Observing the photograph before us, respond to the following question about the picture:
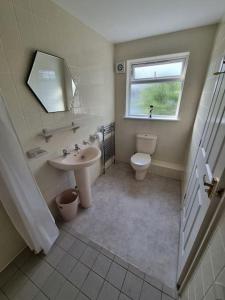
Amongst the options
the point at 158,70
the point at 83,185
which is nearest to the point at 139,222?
the point at 83,185

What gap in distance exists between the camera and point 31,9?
3.62 feet

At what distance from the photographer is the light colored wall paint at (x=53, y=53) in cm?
102

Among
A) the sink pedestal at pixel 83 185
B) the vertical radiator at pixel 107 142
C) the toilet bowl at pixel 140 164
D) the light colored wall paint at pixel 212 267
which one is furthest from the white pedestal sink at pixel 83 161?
the light colored wall paint at pixel 212 267

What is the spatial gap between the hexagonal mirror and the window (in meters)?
1.29

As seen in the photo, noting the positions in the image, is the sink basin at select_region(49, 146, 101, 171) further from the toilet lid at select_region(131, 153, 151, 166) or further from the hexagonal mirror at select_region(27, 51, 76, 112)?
the toilet lid at select_region(131, 153, 151, 166)

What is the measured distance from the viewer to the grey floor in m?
1.29

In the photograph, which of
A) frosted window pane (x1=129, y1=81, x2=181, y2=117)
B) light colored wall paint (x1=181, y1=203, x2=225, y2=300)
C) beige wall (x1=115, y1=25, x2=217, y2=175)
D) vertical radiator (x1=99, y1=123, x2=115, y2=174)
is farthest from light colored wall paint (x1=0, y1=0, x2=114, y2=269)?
light colored wall paint (x1=181, y1=203, x2=225, y2=300)

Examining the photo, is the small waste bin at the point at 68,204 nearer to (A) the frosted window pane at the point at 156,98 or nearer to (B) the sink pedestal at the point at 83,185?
(B) the sink pedestal at the point at 83,185

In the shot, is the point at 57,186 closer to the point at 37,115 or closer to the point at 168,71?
the point at 37,115

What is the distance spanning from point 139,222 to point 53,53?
6.85 feet

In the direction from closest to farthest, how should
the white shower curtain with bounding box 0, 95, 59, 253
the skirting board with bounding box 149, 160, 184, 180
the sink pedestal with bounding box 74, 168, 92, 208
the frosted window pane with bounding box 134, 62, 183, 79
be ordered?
the white shower curtain with bounding box 0, 95, 59, 253, the sink pedestal with bounding box 74, 168, 92, 208, the frosted window pane with bounding box 134, 62, 183, 79, the skirting board with bounding box 149, 160, 184, 180

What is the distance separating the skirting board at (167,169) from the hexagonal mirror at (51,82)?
6.10 ft

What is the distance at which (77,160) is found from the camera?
1.67 metres

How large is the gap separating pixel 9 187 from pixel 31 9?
4.72ft
